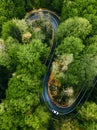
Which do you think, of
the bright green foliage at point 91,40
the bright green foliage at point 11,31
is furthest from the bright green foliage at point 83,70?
the bright green foliage at point 11,31

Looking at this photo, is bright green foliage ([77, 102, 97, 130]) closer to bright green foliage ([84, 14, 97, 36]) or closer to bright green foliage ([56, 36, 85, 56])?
bright green foliage ([56, 36, 85, 56])

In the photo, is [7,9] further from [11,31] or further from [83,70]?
[83,70]

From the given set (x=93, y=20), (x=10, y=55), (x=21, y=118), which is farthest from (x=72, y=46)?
(x=21, y=118)

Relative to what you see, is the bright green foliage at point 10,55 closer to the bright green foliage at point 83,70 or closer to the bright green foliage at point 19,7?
the bright green foliage at point 19,7

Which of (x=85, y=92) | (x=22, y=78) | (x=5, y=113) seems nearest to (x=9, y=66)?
(x=22, y=78)

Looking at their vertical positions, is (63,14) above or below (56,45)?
above

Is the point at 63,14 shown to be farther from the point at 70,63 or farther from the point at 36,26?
the point at 70,63
